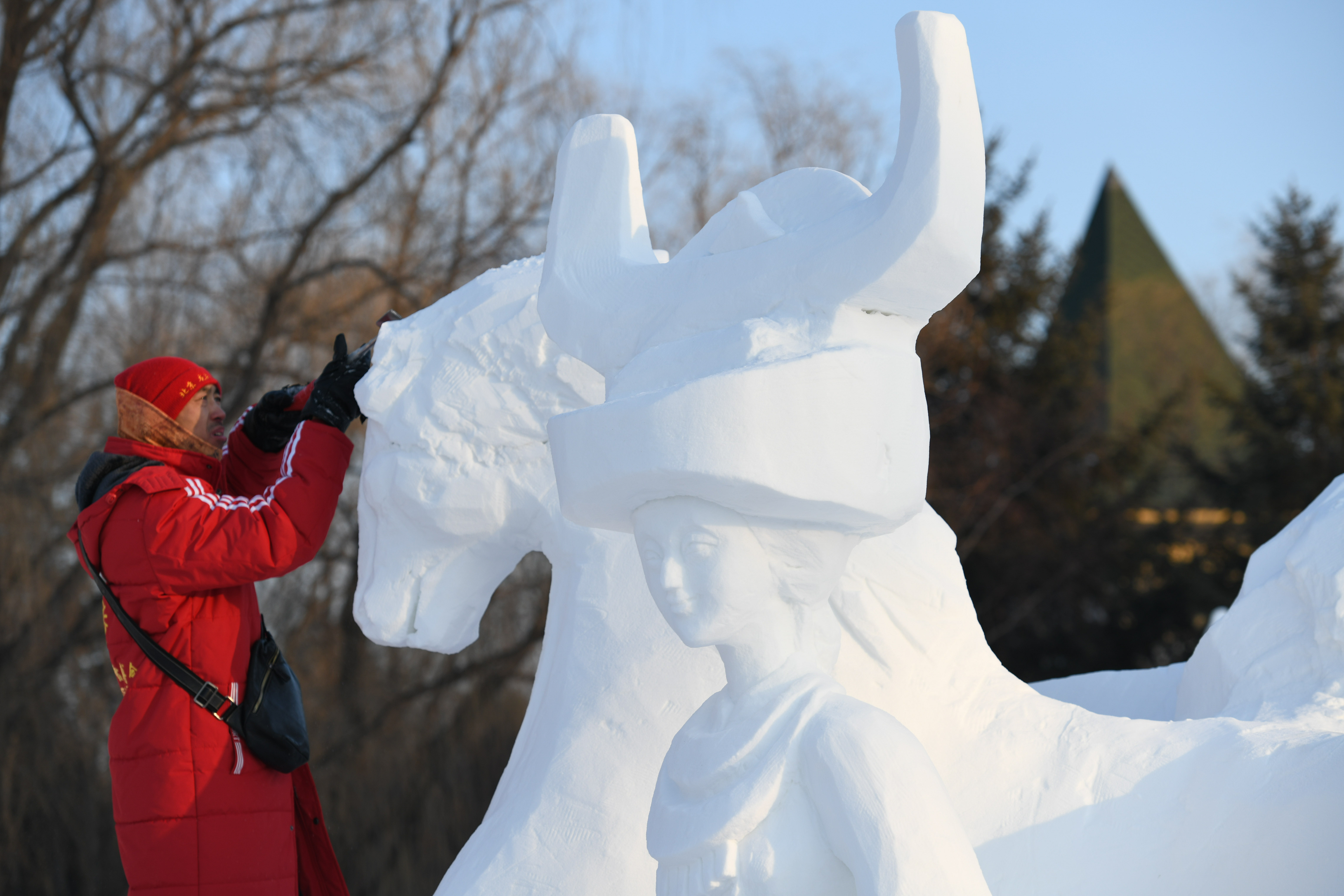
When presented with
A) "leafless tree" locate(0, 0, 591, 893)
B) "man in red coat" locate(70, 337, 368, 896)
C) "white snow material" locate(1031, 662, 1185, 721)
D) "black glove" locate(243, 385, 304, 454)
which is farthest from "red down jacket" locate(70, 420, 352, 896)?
"leafless tree" locate(0, 0, 591, 893)

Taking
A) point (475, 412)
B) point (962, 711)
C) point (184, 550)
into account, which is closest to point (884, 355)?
point (962, 711)

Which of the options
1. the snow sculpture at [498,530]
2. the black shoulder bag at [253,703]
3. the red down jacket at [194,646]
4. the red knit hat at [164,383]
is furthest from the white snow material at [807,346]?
the red knit hat at [164,383]

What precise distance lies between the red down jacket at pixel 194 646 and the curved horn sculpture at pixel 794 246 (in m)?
0.78

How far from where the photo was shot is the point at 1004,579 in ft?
31.2

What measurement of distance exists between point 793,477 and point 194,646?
141 cm

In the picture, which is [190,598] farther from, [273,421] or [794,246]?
[794,246]

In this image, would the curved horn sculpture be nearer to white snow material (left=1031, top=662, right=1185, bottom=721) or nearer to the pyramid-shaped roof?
white snow material (left=1031, top=662, right=1185, bottom=721)

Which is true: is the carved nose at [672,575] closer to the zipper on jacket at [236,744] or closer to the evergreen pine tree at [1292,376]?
the zipper on jacket at [236,744]

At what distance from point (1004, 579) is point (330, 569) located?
214 inches

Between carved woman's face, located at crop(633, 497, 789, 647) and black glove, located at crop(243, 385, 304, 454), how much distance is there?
1.27 meters

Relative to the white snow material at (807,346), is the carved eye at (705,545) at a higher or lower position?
lower

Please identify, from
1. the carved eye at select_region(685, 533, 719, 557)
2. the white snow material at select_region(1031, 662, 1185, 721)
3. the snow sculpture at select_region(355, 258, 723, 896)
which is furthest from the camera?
the white snow material at select_region(1031, 662, 1185, 721)

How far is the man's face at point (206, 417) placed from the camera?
2.44 metres

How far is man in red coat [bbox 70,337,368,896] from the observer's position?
2.24 m
